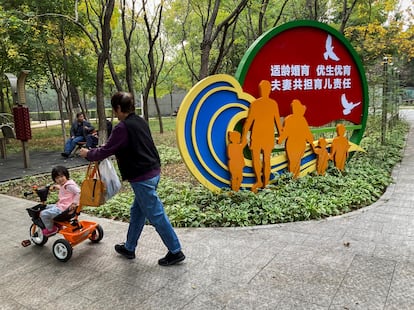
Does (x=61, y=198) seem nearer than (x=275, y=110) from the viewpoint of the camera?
Yes

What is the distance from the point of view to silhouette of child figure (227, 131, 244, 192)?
5152 mm

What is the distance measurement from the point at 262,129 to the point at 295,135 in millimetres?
835

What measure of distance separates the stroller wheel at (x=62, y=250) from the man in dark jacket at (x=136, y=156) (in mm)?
844

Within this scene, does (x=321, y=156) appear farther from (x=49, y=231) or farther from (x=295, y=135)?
(x=49, y=231)

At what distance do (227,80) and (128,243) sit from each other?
2.75 metres

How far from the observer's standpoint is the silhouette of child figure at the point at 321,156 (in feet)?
21.1

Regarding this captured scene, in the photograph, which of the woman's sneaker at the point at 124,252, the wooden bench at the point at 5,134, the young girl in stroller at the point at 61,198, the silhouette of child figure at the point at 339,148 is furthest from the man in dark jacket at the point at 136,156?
the wooden bench at the point at 5,134

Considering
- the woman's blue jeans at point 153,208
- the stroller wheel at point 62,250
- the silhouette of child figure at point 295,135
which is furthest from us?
the silhouette of child figure at point 295,135

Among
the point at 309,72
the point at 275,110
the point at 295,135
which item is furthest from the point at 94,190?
the point at 309,72

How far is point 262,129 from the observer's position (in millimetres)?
5449

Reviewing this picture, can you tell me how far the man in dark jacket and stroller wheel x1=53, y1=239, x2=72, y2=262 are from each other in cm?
84

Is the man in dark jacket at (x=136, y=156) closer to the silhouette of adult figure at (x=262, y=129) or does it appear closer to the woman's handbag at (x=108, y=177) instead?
the woman's handbag at (x=108, y=177)

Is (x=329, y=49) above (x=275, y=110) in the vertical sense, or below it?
above

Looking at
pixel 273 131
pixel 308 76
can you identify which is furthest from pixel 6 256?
pixel 308 76
